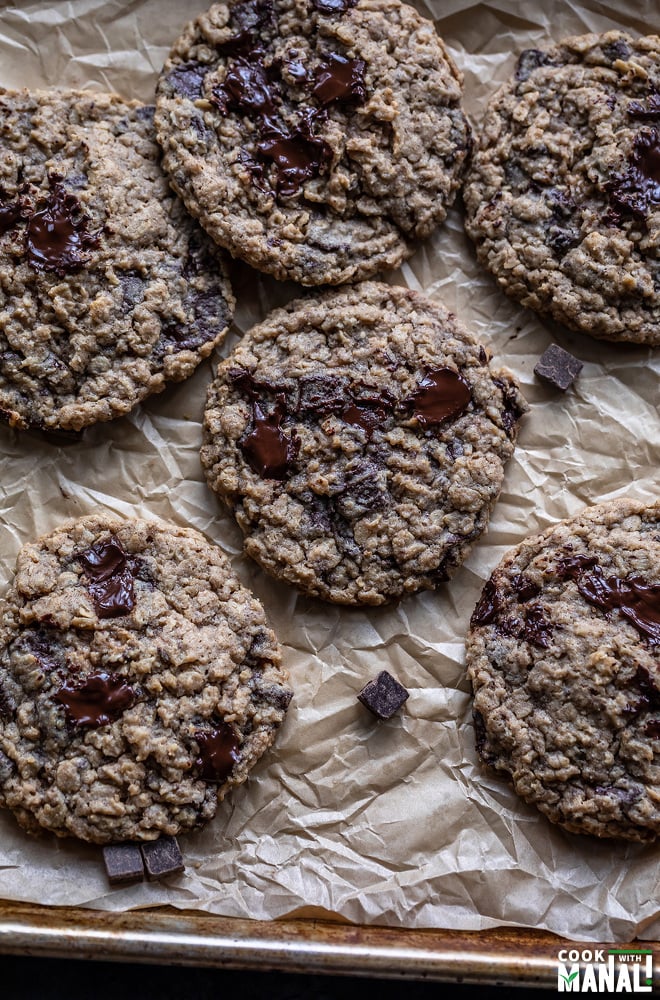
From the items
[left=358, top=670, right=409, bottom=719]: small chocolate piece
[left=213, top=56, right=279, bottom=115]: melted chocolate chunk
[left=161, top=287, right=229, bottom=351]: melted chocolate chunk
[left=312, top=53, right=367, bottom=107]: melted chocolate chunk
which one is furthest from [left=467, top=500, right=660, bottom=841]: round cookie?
[left=213, top=56, right=279, bottom=115]: melted chocolate chunk

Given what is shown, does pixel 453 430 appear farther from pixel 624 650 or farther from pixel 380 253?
pixel 624 650

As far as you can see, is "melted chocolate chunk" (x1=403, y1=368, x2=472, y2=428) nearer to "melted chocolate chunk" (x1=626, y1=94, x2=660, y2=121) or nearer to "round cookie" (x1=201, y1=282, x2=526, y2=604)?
"round cookie" (x1=201, y1=282, x2=526, y2=604)

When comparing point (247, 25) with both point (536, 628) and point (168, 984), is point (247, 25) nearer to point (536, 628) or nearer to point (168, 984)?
point (536, 628)

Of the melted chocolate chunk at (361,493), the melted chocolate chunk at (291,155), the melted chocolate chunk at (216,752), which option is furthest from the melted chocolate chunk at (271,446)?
the melted chocolate chunk at (216,752)

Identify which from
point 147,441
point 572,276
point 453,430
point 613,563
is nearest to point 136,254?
point 147,441

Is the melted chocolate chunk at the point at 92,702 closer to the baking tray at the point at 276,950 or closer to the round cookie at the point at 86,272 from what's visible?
the baking tray at the point at 276,950

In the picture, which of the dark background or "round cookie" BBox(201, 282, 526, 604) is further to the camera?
the dark background

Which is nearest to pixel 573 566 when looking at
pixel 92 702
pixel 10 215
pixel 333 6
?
pixel 92 702

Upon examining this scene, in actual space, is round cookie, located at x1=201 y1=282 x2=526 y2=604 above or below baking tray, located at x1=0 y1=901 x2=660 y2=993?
above
